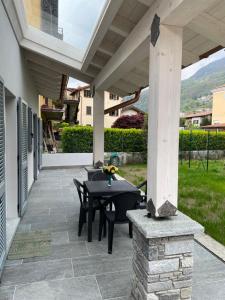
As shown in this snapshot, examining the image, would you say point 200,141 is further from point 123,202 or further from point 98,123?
point 123,202

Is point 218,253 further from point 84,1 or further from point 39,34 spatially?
point 39,34

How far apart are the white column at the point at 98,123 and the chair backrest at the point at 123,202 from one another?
449 centimetres

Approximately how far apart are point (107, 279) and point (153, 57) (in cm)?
247

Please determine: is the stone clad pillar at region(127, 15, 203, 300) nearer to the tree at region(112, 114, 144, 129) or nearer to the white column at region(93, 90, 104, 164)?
the white column at region(93, 90, 104, 164)

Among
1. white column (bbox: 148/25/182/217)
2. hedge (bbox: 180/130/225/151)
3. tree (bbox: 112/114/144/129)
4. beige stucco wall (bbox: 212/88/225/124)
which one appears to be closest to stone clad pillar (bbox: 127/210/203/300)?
white column (bbox: 148/25/182/217)

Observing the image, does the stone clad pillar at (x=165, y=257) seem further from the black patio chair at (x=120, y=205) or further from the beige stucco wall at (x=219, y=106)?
the beige stucco wall at (x=219, y=106)

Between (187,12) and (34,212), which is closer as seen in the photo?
(187,12)

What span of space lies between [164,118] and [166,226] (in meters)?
0.98

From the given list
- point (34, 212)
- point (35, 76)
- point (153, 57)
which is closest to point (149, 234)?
point (153, 57)

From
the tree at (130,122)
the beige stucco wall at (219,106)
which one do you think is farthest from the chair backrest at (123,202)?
the beige stucco wall at (219,106)

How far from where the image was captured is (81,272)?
3160 mm

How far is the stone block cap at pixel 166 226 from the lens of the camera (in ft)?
7.43

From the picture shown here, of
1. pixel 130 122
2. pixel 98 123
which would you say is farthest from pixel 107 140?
pixel 130 122

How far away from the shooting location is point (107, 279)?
3.02 meters
